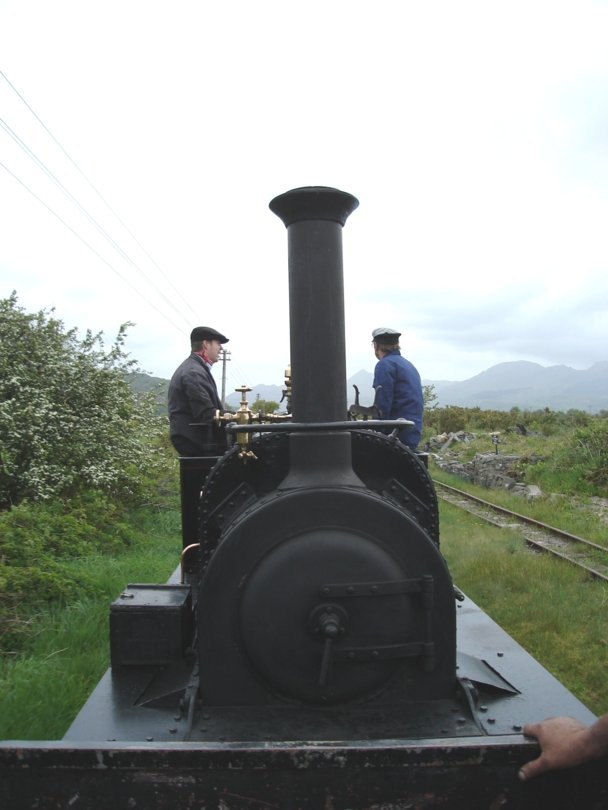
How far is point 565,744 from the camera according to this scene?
1.60 metres

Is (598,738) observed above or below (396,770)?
above

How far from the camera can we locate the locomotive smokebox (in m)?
2.51

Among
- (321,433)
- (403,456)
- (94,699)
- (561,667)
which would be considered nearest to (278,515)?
(321,433)

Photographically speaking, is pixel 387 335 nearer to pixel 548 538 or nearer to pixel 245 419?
pixel 245 419

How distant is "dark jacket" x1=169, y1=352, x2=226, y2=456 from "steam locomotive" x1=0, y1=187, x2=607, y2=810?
1.74 meters

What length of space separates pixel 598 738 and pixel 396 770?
47 cm

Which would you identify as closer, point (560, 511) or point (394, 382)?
point (394, 382)

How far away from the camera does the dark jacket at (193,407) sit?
4586mm

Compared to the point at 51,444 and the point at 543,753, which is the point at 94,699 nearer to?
→ the point at 543,753

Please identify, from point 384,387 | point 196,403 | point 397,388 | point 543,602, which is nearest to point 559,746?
point 196,403

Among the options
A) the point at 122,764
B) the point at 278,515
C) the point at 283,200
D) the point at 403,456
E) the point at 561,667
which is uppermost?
the point at 283,200

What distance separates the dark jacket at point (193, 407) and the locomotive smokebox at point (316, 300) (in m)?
2.02

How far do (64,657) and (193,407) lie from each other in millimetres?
1679

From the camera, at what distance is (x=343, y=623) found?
87.2 inches
